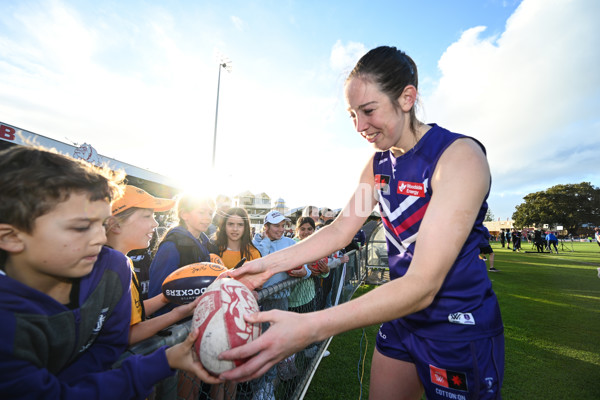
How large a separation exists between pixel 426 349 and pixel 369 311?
2.64 ft

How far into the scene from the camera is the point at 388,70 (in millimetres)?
1779

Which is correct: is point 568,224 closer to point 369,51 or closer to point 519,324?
point 519,324

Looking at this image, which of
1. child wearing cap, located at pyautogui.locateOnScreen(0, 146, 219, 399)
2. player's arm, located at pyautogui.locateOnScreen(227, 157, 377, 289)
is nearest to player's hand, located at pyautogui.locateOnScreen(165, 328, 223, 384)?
child wearing cap, located at pyautogui.locateOnScreen(0, 146, 219, 399)

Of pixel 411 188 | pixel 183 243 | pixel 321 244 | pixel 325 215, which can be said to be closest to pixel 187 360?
pixel 321 244

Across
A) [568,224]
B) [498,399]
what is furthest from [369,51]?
[568,224]

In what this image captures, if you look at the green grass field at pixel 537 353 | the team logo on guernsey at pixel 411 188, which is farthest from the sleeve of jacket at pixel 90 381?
the green grass field at pixel 537 353

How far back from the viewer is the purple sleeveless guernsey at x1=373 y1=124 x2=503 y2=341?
1685 mm

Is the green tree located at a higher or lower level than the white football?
higher

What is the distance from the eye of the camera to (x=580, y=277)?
41.7 ft

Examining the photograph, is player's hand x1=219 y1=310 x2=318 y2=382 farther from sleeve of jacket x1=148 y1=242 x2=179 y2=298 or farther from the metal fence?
sleeve of jacket x1=148 y1=242 x2=179 y2=298

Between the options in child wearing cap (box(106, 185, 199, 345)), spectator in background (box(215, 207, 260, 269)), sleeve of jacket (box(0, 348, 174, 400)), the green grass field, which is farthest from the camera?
spectator in background (box(215, 207, 260, 269))

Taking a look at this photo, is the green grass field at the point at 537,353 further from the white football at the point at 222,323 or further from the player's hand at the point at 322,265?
the white football at the point at 222,323

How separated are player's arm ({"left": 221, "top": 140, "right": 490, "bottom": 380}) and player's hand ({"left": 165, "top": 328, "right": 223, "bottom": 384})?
0.44 ft
